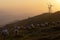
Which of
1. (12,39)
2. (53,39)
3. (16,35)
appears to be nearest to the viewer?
(53,39)

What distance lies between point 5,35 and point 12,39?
9.91ft

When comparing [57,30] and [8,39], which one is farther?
[57,30]

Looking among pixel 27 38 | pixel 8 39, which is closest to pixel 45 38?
Answer: pixel 27 38

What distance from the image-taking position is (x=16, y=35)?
137ft

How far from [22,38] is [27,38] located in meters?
0.92

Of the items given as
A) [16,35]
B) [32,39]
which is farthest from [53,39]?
[16,35]

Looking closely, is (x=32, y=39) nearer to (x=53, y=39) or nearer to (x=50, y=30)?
(x=53, y=39)

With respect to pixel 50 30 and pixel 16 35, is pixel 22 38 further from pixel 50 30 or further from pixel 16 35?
pixel 50 30

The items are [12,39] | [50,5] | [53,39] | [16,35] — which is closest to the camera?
[53,39]

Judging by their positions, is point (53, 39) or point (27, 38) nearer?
point (53, 39)

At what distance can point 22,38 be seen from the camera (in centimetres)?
3906

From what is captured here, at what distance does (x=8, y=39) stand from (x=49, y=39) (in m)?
7.25

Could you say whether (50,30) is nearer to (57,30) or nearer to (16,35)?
(57,30)

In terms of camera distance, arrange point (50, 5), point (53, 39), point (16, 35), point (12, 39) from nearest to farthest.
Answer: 1. point (53, 39)
2. point (12, 39)
3. point (16, 35)
4. point (50, 5)
